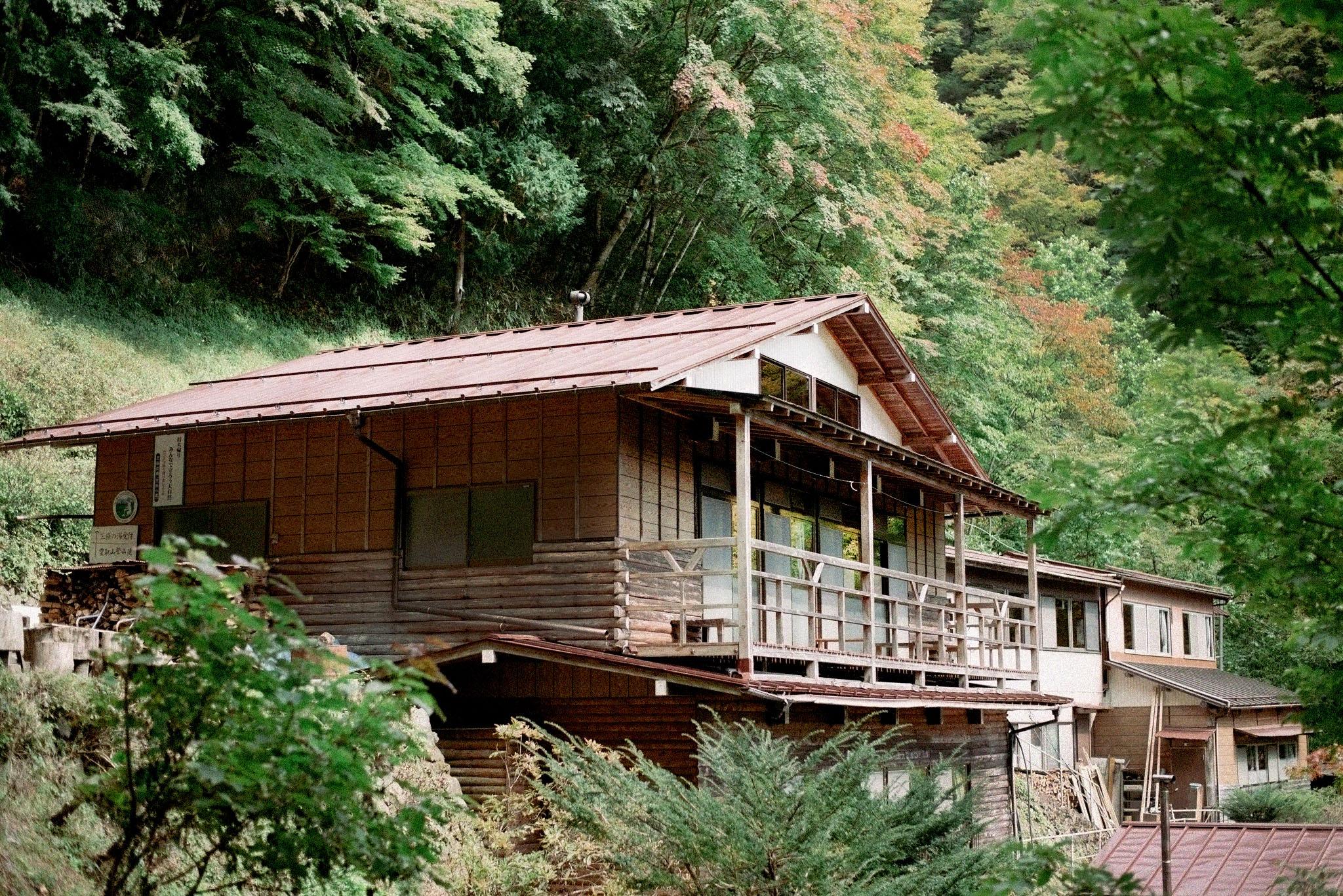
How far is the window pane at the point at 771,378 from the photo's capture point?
1766cm

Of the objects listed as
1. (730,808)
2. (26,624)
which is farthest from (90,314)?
(730,808)

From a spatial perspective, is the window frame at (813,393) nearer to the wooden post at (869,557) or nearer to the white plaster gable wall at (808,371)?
the white plaster gable wall at (808,371)

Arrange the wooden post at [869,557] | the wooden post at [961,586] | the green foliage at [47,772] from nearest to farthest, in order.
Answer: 1. the green foliage at [47,772]
2. the wooden post at [869,557]
3. the wooden post at [961,586]

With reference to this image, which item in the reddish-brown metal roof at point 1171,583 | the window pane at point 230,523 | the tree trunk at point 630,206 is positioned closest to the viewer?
the window pane at point 230,523

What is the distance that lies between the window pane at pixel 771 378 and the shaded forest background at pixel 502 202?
6.26m

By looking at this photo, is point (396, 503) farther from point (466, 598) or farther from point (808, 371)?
point (808, 371)

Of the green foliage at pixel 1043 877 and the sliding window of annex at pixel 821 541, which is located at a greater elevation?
the sliding window of annex at pixel 821 541

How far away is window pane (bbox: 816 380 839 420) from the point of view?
18.9 meters

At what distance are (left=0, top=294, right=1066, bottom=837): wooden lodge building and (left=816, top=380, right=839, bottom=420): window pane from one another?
2.1 inches

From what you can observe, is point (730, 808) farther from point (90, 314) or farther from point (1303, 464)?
point (90, 314)

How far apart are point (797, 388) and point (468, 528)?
511 cm

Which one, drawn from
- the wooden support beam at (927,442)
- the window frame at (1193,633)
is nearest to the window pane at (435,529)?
the wooden support beam at (927,442)

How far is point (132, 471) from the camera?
17766 mm

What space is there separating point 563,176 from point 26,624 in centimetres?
2229
